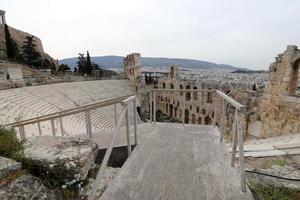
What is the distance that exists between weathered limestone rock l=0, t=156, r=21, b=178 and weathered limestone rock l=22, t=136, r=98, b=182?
0.14m

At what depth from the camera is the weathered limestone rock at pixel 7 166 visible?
1841mm

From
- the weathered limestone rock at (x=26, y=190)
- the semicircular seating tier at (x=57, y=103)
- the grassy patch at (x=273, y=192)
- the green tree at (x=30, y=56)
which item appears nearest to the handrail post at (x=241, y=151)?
the grassy patch at (x=273, y=192)

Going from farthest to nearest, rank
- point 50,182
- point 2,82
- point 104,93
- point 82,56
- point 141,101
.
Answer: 1. point 82,56
2. point 141,101
3. point 104,93
4. point 2,82
5. point 50,182

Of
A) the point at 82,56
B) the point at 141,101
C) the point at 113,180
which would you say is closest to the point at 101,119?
the point at 141,101

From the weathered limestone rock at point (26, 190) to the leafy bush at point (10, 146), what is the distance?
13.2 inches

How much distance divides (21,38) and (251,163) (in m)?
58.5

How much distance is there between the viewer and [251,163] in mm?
3121

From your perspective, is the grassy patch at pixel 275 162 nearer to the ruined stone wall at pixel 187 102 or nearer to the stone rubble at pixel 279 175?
the stone rubble at pixel 279 175

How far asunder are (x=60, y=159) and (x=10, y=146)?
2.25ft

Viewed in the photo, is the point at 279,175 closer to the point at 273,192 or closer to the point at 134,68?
the point at 273,192

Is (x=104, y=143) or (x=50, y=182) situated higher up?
(x=50, y=182)

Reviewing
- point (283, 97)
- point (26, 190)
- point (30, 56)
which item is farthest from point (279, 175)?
point (30, 56)

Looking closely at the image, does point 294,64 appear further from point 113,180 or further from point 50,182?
point 50,182

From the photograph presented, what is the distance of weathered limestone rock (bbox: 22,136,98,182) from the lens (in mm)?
2084
